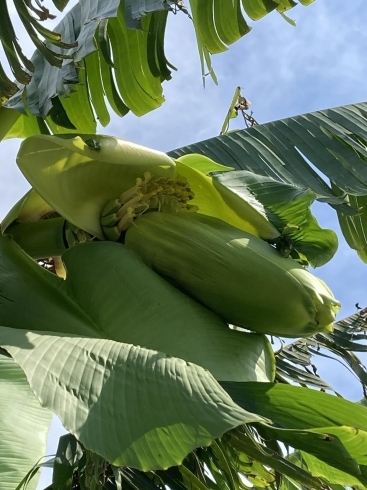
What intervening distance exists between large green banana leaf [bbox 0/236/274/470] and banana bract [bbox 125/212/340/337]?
0.10ft

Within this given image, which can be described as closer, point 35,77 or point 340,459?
point 340,459

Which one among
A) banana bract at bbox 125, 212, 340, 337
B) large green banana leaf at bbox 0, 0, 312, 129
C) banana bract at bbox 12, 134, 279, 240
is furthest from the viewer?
large green banana leaf at bbox 0, 0, 312, 129

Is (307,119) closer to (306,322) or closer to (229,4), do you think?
(229,4)

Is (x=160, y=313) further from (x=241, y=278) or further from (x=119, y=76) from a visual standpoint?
(x=119, y=76)

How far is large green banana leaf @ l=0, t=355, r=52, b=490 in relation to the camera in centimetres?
51

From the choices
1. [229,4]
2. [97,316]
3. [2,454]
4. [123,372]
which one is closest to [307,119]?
[229,4]

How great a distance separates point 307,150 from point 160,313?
0.51 m

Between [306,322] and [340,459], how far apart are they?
0.19 meters

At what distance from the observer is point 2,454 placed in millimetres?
502

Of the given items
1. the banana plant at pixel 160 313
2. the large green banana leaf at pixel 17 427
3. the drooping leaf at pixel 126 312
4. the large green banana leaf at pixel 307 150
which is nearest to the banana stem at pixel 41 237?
the banana plant at pixel 160 313

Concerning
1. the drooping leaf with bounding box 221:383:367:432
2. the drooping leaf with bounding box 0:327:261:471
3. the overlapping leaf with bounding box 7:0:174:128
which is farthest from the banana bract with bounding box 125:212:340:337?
the overlapping leaf with bounding box 7:0:174:128

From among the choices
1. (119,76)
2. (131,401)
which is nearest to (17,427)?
(131,401)

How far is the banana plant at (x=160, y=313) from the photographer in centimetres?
51

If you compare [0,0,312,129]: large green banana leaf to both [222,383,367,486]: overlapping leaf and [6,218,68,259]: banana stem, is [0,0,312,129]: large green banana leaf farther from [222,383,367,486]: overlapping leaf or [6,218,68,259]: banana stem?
[222,383,367,486]: overlapping leaf
